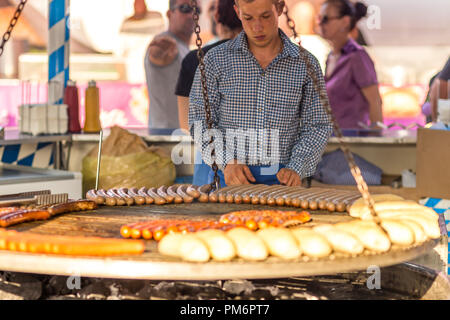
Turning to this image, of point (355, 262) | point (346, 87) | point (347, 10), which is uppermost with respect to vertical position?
point (347, 10)

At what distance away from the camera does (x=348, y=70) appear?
534 centimetres

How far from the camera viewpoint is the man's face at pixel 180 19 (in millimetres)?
5387

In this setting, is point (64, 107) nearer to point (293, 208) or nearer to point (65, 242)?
point (293, 208)

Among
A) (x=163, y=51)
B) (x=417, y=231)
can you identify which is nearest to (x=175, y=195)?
(x=417, y=231)

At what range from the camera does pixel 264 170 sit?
323 cm

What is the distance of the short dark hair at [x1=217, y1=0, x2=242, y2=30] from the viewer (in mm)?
3766

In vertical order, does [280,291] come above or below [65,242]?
below

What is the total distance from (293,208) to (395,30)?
21.4ft

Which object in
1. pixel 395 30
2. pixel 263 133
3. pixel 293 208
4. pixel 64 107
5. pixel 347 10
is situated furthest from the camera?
pixel 395 30

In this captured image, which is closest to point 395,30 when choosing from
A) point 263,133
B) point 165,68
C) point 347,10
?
point 347,10

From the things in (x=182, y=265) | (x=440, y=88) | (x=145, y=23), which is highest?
(x=145, y=23)

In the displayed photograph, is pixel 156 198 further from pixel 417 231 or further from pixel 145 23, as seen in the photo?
pixel 145 23

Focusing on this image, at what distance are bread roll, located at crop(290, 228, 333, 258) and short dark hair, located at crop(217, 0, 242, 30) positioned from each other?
214 centimetres

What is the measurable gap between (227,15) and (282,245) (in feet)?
7.37
